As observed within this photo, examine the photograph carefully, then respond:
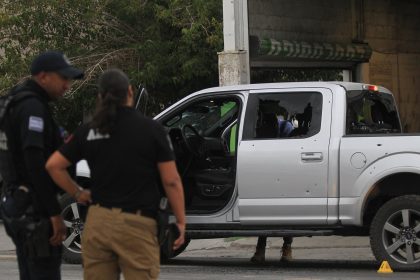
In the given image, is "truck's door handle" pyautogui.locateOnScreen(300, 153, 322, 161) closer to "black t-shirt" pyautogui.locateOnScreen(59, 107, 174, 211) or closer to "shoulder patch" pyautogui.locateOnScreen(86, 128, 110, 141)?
"black t-shirt" pyautogui.locateOnScreen(59, 107, 174, 211)

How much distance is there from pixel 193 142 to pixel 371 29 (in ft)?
31.9

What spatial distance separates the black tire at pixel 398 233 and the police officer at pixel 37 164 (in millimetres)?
4451

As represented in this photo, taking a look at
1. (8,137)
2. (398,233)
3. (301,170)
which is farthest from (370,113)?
(8,137)

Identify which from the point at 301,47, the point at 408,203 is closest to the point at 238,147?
the point at 408,203

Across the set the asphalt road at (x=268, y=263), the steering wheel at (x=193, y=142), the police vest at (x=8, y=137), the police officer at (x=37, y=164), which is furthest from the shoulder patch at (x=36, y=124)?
the steering wheel at (x=193, y=142)

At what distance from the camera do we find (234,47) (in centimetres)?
1343

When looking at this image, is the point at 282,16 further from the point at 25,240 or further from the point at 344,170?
the point at 25,240

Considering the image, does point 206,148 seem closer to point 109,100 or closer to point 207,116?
point 207,116

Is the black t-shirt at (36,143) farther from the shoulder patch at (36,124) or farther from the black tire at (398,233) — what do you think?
the black tire at (398,233)

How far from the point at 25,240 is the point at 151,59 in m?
11.6

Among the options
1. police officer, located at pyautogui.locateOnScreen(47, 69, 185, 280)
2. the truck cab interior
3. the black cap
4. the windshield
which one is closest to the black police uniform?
→ the black cap

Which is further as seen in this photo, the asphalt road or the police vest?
the asphalt road

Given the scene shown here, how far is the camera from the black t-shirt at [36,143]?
472cm

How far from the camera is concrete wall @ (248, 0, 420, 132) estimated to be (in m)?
15.1
